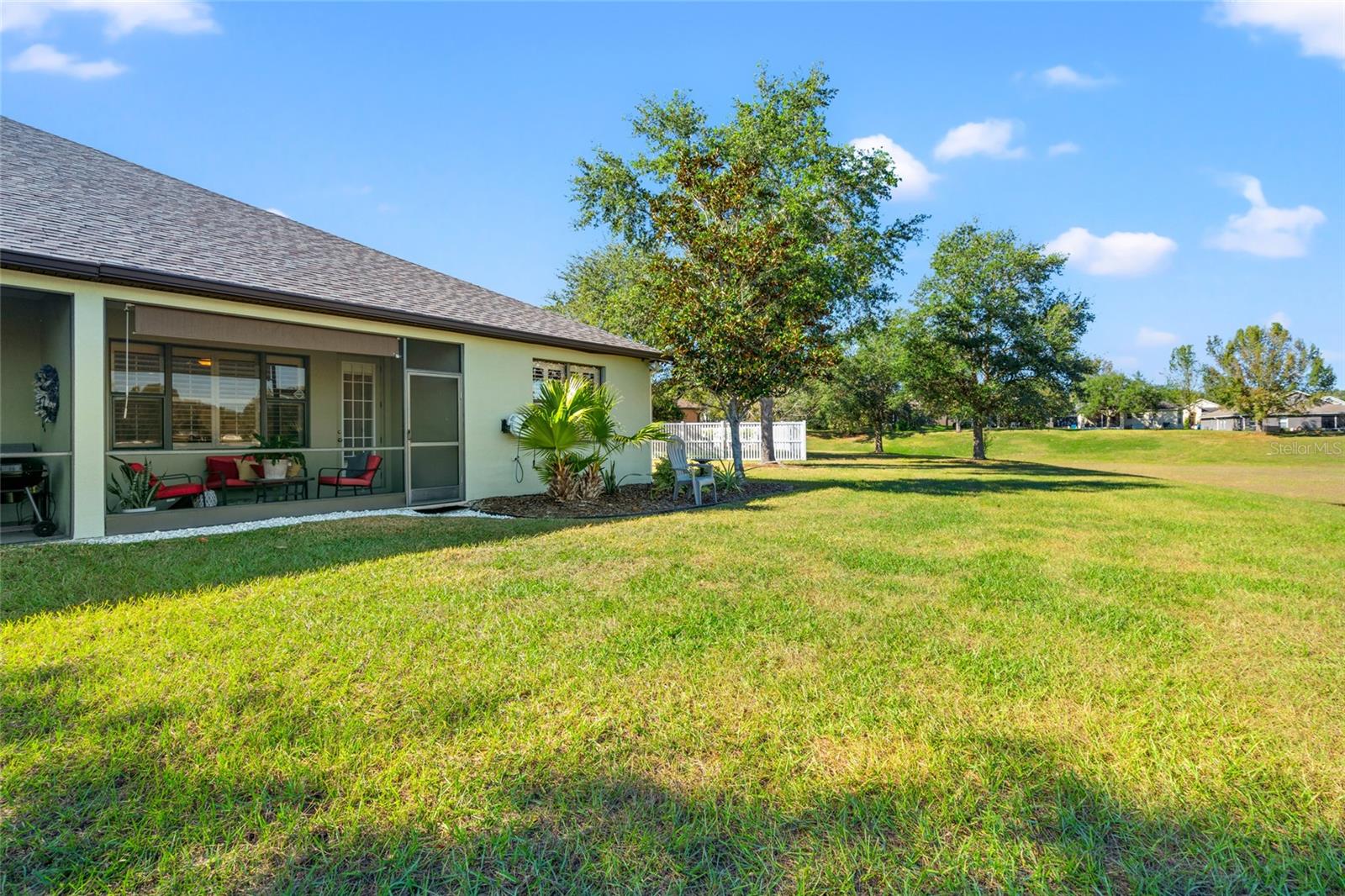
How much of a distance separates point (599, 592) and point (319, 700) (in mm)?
2211

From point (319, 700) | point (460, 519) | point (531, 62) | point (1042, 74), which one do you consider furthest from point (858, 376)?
Answer: point (319, 700)

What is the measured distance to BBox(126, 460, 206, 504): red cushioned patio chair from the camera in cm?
838

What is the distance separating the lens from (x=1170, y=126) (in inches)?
584

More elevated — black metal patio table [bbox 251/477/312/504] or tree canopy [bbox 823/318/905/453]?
tree canopy [bbox 823/318/905/453]

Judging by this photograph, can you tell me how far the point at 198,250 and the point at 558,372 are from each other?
592 cm

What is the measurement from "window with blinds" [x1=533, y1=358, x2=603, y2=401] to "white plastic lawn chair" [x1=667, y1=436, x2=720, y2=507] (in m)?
2.25

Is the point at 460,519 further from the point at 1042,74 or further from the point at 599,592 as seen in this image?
the point at 1042,74

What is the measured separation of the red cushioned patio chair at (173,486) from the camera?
8.38 meters

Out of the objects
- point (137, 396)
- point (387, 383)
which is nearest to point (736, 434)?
point (387, 383)

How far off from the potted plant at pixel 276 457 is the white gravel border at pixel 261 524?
5.81ft

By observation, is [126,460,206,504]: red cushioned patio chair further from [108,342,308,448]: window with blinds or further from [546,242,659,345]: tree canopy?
[546,242,659,345]: tree canopy

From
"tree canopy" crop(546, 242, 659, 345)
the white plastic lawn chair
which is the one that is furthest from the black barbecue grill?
"tree canopy" crop(546, 242, 659, 345)

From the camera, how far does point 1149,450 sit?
36.2 metres

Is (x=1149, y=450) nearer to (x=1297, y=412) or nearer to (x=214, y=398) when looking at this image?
(x=1297, y=412)
